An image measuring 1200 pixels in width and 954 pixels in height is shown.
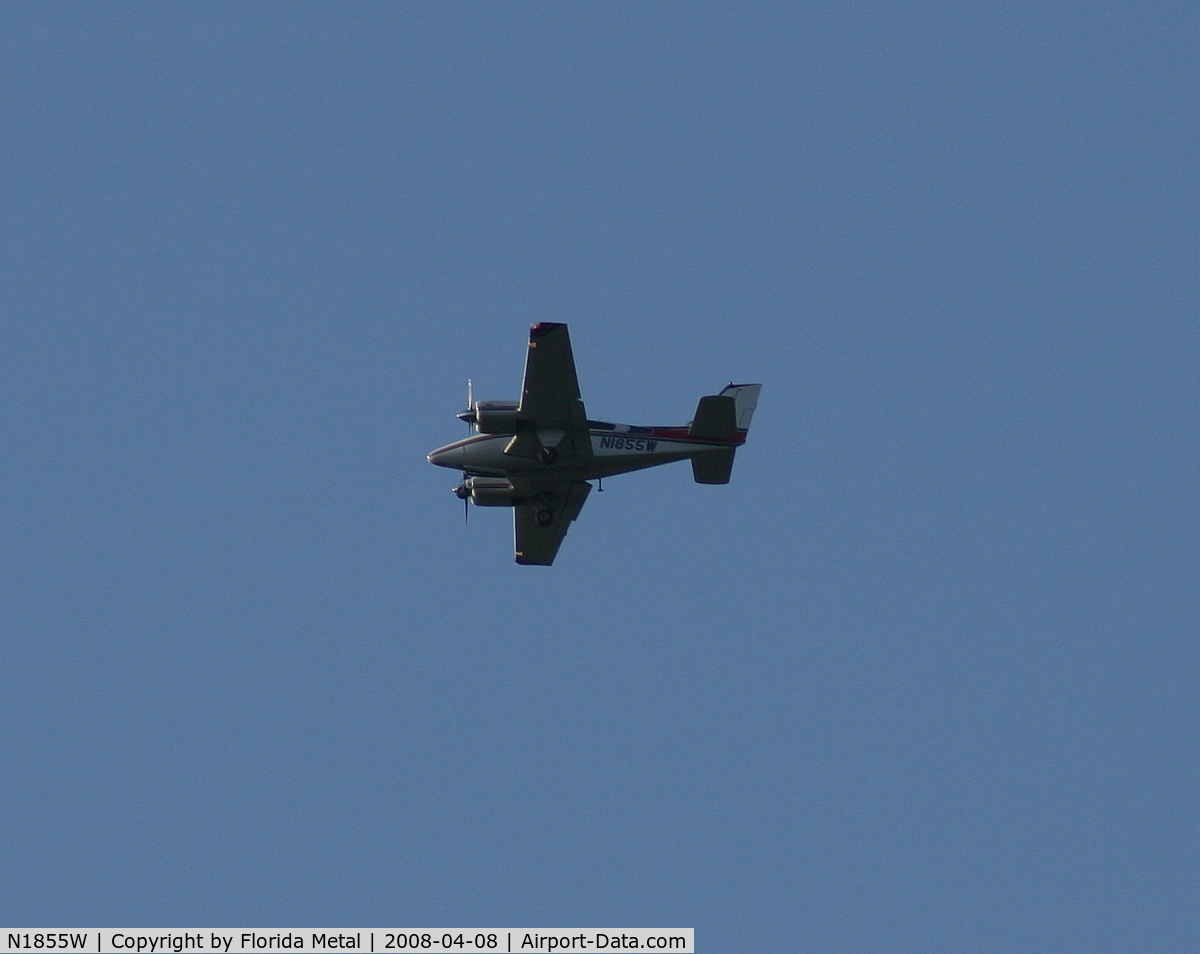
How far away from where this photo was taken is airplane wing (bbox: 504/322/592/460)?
147 ft

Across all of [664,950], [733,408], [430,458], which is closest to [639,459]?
[733,408]

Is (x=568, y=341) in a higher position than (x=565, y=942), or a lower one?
higher

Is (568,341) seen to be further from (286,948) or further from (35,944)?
(35,944)

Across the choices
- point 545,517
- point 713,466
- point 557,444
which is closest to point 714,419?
point 713,466

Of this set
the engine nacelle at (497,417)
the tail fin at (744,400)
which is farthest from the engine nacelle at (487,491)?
the tail fin at (744,400)

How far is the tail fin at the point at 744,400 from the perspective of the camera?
160ft

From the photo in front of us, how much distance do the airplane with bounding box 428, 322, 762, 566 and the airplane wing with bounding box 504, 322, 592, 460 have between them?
3cm

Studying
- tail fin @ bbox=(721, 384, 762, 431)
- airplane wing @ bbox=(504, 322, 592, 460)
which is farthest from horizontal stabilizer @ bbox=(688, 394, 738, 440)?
airplane wing @ bbox=(504, 322, 592, 460)

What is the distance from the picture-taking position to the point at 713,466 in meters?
47.9

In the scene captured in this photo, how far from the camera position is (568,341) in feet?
147

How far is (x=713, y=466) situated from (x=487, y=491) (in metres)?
6.94

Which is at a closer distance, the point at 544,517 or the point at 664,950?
the point at 664,950

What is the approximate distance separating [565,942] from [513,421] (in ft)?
50.0

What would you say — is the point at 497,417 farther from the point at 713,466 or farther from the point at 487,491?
the point at 713,466
